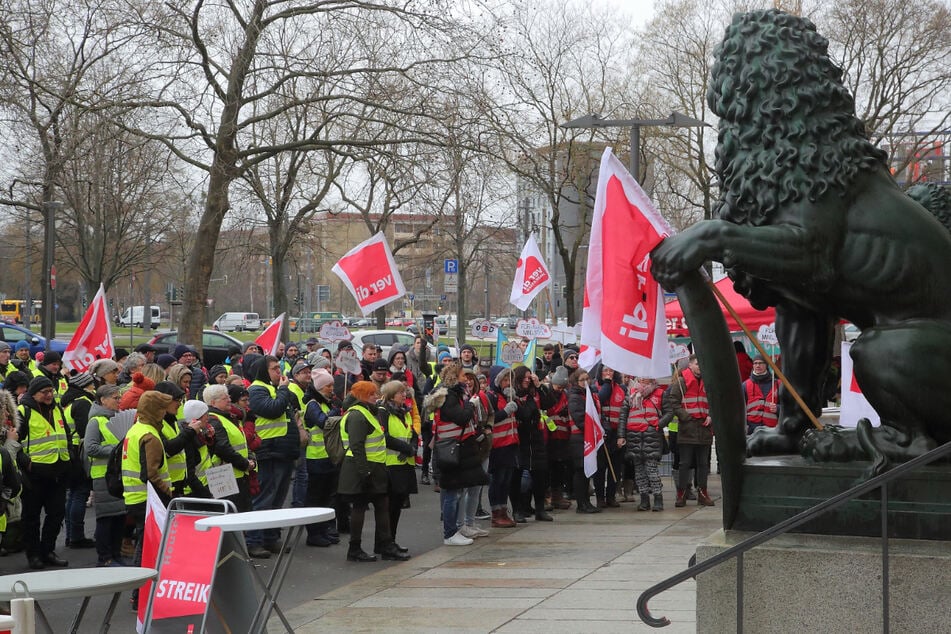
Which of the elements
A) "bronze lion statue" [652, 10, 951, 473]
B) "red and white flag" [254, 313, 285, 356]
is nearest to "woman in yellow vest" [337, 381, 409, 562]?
"red and white flag" [254, 313, 285, 356]

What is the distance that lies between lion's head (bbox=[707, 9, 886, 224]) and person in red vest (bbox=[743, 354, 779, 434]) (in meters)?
10.8

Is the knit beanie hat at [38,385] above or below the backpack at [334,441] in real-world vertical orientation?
above

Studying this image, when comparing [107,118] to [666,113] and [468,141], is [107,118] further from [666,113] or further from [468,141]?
[666,113]

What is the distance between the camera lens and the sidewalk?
853 cm

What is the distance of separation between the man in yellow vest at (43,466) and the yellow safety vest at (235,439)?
169cm

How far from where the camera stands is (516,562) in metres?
11.5

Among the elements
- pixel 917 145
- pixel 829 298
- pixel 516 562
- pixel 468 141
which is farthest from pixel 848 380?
pixel 917 145

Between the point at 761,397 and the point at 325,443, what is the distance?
19.9 ft

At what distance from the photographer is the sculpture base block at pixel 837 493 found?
4.61 m

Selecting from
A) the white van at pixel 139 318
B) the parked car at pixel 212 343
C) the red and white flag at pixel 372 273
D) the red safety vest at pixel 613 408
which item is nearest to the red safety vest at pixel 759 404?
the red safety vest at pixel 613 408

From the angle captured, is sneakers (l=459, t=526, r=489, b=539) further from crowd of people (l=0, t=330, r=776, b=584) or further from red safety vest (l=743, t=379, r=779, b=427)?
red safety vest (l=743, t=379, r=779, b=427)

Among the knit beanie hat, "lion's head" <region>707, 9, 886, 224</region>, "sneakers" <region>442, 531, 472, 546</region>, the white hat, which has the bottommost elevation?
"sneakers" <region>442, 531, 472, 546</region>

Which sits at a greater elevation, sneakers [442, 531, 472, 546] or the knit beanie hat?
the knit beanie hat

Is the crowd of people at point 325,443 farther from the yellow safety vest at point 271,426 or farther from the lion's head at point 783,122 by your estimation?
the lion's head at point 783,122
